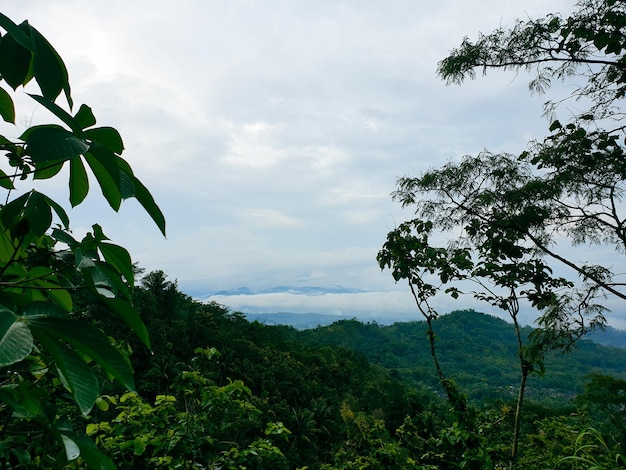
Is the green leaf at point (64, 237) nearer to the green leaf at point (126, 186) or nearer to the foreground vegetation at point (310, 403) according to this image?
the green leaf at point (126, 186)

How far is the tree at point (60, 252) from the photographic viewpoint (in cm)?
41

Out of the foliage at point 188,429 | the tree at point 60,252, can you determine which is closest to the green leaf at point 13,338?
the tree at point 60,252

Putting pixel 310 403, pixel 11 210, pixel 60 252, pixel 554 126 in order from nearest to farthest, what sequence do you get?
pixel 11 210 < pixel 60 252 < pixel 554 126 < pixel 310 403

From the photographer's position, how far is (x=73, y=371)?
0.42 meters

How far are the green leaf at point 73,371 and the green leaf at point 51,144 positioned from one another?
15 centimetres

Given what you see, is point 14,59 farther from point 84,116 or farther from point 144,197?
point 144,197

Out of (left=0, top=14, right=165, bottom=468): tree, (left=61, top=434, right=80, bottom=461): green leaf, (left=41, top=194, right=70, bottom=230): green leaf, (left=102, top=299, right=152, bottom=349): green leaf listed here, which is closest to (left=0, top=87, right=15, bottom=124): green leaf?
(left=0, top=14, right=165, bottom=468): tree

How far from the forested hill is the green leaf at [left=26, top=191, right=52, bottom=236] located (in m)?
42.0

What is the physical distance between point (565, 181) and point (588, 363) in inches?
2403

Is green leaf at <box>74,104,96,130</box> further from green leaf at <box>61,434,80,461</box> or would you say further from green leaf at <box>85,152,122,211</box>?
green leaf at <box>61,434,80,461</box>

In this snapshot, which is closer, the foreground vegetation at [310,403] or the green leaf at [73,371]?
the green leaf at [73,371]

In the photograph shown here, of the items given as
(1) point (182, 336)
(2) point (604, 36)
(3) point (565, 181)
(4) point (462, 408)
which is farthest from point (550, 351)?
(1) point (182, 336)

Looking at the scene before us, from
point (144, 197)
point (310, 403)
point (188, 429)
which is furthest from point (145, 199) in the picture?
point (310, 403)

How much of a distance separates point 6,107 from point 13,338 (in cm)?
35
